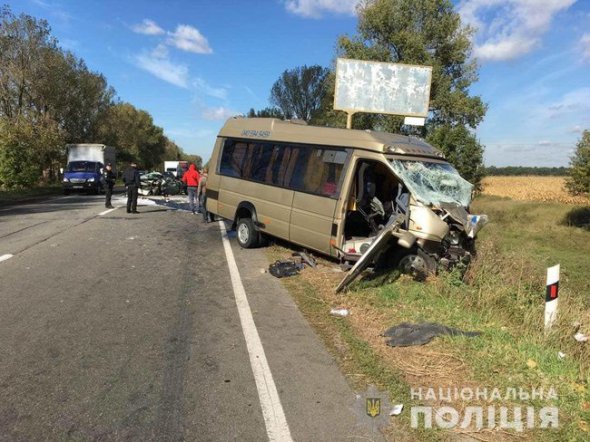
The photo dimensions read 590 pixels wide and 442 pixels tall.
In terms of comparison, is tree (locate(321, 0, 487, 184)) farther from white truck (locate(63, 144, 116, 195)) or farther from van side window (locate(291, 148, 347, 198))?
van side window (locate(291, 148, 347, 198))

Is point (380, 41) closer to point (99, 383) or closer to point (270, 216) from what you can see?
point (270, 216)

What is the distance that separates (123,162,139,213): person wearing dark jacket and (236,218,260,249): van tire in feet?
Answer: 24.6

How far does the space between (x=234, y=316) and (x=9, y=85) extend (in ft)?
114

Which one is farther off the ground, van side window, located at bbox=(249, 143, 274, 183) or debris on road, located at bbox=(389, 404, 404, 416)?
van side window, located at bbox=(249, 143, 274, 183)

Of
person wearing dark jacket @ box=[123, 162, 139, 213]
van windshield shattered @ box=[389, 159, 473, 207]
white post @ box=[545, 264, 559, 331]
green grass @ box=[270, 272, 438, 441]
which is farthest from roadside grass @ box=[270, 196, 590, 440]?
person wearing dark jacket @ box=[123, 162, 139, 213]

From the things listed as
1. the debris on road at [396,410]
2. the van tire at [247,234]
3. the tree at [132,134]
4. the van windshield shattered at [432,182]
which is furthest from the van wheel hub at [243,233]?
the tree at [132,134]

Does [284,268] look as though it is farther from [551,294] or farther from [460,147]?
[460,147]

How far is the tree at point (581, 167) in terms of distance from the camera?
22469mm

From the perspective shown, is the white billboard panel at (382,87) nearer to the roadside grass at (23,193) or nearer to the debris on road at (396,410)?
the debris on road at (396,410)

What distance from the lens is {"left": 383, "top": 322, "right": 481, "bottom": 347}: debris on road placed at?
5.16m

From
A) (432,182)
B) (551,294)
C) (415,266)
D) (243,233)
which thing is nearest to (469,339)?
(551,294)

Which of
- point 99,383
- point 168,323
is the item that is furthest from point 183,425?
point 168,323

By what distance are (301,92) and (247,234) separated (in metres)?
52.0

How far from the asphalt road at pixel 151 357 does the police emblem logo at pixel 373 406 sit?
0.27 ft
